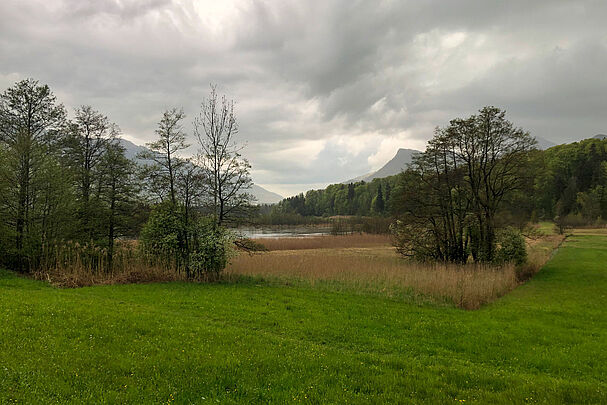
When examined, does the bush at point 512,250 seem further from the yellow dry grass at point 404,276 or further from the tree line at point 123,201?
the tree line at point 123,201

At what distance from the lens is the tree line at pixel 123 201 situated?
1734 cm

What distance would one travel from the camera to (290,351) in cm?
677

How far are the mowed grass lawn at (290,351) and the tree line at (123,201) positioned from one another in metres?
5.24

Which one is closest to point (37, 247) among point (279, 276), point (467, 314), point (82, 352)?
point (279, 276)

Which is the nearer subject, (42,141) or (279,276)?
(279,276)

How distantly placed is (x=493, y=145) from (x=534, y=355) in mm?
21127

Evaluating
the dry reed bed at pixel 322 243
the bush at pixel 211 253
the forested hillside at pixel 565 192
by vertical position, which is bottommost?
the dry reed bed at pixel 322 243

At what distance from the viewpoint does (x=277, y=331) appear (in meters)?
8.69

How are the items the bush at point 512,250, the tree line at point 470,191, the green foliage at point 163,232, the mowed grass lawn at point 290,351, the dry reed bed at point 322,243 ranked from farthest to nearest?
the dry reed bed at point 322,243 < the tree line at point 470,191 < the bush at point 512,250 < the green foliage at point 163,232 < the mowed grass lawn at point 290,351

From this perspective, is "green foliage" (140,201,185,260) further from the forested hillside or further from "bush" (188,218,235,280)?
the forested hillside

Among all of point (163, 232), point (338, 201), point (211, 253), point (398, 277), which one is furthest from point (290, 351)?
point (338, 201)

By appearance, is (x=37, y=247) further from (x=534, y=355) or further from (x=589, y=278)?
(x=589, y=278)

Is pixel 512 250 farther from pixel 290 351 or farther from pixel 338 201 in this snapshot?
pixel 338 201

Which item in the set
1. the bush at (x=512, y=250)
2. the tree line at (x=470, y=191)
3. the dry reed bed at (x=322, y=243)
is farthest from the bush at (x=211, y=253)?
the dry reed bed at (x=322, y=243)
